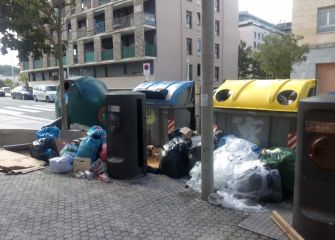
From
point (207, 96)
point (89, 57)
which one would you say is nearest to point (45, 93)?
point (89, 57)

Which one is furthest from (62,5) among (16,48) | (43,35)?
(16,48)

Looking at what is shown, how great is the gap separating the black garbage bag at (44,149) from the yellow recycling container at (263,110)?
3.06m

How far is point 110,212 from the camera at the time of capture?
4102 millimetres

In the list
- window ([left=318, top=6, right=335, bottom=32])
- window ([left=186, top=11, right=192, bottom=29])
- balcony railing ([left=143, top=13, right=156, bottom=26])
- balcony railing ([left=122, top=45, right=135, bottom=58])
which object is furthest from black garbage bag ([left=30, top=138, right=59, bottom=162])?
window ([left=186, top=11, right=192, bottom=29])

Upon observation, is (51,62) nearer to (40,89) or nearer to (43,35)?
(40,89)

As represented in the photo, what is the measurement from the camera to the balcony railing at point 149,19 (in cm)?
3072

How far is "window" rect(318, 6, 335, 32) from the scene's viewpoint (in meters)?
20.1

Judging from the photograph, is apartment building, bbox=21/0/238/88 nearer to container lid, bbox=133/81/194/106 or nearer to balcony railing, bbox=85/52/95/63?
balcony railing, bbox=85/52/95/63

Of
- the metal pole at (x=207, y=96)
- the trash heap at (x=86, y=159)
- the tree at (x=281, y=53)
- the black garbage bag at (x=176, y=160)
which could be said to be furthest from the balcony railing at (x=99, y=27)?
the metal pole at (x=207, y=96)

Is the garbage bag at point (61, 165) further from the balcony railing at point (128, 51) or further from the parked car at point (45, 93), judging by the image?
the balcony railing at point (128, 51)

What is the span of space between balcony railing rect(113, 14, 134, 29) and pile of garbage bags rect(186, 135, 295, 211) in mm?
28739

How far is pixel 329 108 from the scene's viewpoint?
304 cm

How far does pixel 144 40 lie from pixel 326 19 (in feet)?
50.8

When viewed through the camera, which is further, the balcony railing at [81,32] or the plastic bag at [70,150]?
the balcony railing at [81,32]
